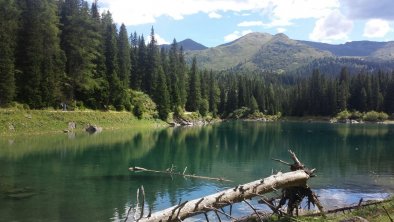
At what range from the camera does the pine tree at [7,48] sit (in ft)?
229

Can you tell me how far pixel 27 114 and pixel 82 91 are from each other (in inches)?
871

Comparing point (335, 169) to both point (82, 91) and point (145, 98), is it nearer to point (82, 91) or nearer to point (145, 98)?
point (82, 91)

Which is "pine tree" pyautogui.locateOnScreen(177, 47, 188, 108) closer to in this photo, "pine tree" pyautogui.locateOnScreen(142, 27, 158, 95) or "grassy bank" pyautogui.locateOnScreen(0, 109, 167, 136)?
"pine tree" pyautogui.locateOnScreen(142, 27, 158, 95)

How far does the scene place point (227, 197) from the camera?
13773 millimetres

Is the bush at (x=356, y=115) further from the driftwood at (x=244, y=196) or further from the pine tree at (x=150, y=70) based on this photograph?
the driftwood at (x=244, y=196)

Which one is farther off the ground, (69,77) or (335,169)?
(69,77)

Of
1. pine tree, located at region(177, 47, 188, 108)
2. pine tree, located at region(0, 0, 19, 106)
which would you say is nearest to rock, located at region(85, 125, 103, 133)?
pine tree, located at region(0, 0, 19, 106)

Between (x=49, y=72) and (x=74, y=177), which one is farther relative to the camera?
(x=49, y=72)

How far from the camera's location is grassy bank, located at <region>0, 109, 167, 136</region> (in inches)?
2634

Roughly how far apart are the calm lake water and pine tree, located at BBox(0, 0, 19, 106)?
32.8 ft

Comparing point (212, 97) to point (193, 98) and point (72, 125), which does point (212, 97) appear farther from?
point (72, 125)

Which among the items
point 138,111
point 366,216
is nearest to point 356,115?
point 138,111

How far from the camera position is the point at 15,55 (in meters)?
77.4

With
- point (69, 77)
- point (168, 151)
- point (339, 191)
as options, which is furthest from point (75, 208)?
point (69, 77)
